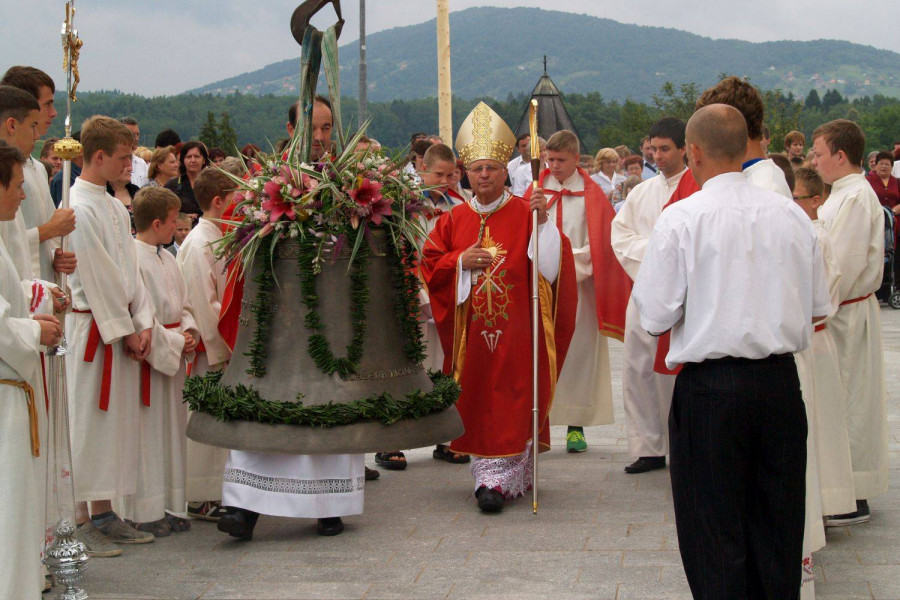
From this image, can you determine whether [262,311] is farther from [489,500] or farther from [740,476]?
[740,476]

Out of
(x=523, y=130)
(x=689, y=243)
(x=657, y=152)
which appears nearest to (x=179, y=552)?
(x=689, y=243)

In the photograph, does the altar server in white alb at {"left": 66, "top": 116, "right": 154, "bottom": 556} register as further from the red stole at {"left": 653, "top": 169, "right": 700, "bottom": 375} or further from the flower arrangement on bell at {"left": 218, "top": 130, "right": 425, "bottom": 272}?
the red stole at {"left": 653, "top": 169, "right": 700, "bottom": 375}

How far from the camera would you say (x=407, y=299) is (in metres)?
5.17

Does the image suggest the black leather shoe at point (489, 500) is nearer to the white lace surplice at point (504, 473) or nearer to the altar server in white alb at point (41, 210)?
the white lace surplice at point (504, 473)

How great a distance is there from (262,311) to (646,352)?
328 centimetres

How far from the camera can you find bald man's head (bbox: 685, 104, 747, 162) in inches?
161

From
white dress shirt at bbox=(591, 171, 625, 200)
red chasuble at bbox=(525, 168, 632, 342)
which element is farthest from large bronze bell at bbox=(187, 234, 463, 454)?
white dress shirt at bbox=(591, 171, 625, 200)

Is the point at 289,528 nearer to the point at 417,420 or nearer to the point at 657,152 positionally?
the point at 417,420

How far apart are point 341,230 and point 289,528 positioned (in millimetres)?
2110

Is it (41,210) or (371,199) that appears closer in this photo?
(371,199)

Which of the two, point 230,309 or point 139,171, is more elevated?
A: point 139,171

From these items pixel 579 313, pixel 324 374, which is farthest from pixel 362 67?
pixel 324 374

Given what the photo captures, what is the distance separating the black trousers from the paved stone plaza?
0.89 metres

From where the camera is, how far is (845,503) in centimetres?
569
